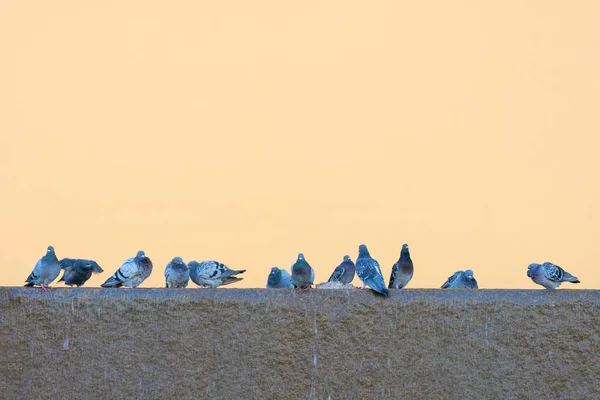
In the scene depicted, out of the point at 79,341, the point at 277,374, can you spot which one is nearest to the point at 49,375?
the point at 79,341

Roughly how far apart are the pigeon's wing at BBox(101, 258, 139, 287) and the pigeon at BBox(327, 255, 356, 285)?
228cm

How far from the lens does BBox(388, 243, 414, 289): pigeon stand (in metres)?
10.1

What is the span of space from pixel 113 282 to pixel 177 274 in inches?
47.9

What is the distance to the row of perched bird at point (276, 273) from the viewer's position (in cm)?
922

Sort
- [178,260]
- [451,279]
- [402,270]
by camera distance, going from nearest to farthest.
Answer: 1. [402,270]
2. [451,279]
3. [178,260]

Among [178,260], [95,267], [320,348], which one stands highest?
[178,260]

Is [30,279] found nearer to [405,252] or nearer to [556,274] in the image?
[405,252]

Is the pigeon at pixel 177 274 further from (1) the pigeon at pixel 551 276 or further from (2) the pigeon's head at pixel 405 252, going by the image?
(1) the pigeon at pixel 551 276

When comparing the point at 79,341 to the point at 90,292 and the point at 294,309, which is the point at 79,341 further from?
the point at 294,309

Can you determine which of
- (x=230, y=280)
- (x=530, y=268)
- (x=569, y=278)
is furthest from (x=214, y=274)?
(x=569, y=278)

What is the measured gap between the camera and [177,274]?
10.8 meters

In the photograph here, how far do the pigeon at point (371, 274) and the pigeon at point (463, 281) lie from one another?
1.34 meters

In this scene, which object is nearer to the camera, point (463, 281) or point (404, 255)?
point (404, 255)

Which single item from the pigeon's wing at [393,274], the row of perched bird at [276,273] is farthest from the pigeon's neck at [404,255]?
the pigeon's wing at [393,274]
